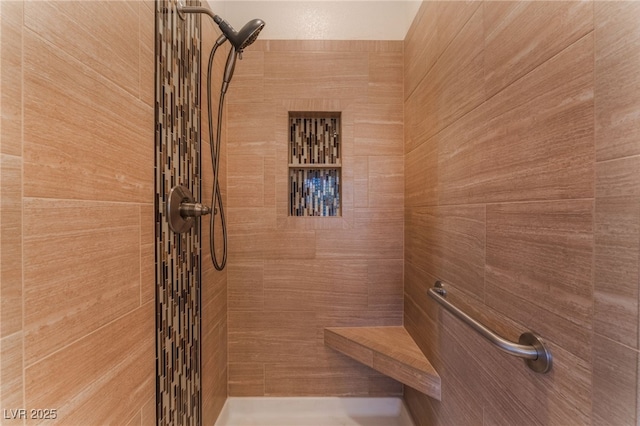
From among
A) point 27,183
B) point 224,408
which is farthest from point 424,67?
point 224,408

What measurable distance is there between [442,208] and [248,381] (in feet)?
4.30

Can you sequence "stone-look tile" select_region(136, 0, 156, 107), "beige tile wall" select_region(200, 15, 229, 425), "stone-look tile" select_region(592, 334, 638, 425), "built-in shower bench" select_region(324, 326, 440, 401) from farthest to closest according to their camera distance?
"beige tile wall" select_region(200, 15, 229, 425), "built-in shower bench" select_region(324, 326, 440, 401), "stone-look tile" select_region(136, 0, 156, 107), "stone-look tile" select_region(592, 334, 638, 425)

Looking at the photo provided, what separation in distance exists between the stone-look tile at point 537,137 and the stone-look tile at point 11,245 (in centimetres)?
95

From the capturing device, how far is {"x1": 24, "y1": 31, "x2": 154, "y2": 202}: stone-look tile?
47 centimetres

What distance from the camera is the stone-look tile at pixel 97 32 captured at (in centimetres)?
50

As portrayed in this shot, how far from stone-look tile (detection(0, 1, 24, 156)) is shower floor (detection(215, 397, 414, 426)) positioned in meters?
1.49

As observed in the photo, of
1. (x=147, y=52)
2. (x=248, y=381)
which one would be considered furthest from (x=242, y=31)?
(x=248, y=381)

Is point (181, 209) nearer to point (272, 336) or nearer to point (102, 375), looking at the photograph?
point (102, 375)

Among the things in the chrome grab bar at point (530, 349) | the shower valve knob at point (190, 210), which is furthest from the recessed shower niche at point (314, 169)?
the chrome grab bar at point (530, 349)

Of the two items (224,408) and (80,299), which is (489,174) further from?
(224,408)

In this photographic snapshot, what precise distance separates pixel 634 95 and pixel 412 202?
936 millimetres

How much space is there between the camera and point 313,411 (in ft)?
4.74

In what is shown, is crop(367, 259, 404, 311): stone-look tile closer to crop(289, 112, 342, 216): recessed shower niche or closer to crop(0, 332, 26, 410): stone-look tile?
crop(289, 112, 342, 216): recessed shower niche

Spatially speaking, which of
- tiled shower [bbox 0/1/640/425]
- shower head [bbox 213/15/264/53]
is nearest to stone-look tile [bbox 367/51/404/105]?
tiled shower [bbox 0/1/640/425]
